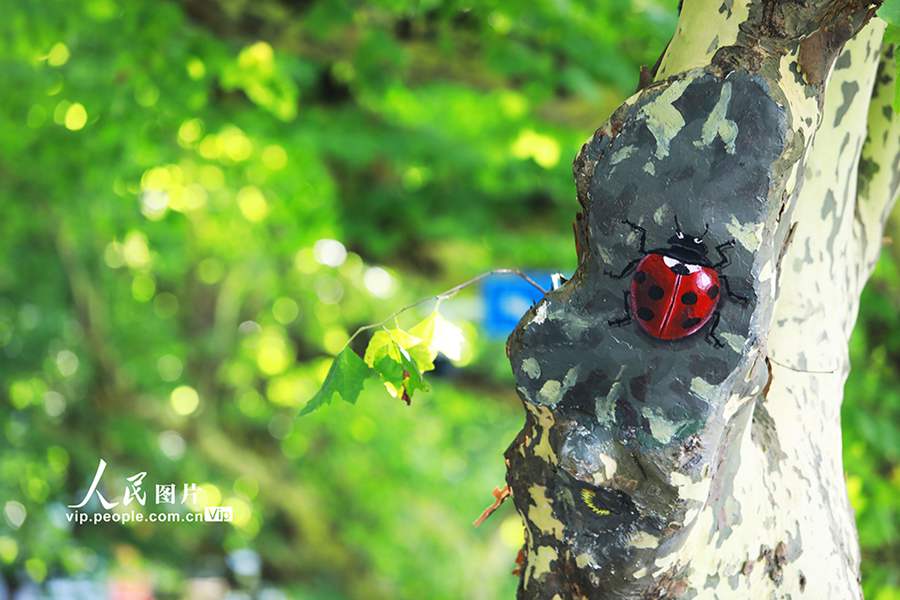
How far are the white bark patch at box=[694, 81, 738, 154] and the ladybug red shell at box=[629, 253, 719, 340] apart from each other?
0.45ft

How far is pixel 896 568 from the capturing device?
12.2 feet

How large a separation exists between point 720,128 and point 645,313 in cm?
22

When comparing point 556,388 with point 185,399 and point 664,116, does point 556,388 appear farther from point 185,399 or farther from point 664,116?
point 185,399

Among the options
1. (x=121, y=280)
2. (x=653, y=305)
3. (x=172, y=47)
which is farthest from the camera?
(x=121, y=280)

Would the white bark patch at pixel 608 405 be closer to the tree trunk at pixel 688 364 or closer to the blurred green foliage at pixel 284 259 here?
the tree trunk at pixel 688 364

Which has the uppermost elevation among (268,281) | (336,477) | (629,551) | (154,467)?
(268,281)

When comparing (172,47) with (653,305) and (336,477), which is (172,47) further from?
(336,477)

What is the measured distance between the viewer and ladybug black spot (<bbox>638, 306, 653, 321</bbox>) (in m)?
1.21

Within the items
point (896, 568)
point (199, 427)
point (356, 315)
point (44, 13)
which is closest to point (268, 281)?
point (356, 315)

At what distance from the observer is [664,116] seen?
48.3 inches

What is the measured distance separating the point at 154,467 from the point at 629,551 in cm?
574

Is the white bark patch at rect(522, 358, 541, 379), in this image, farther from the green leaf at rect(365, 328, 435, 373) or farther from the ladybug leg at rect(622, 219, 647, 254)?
the green leaf at rect(365, 328, 435, 373)
